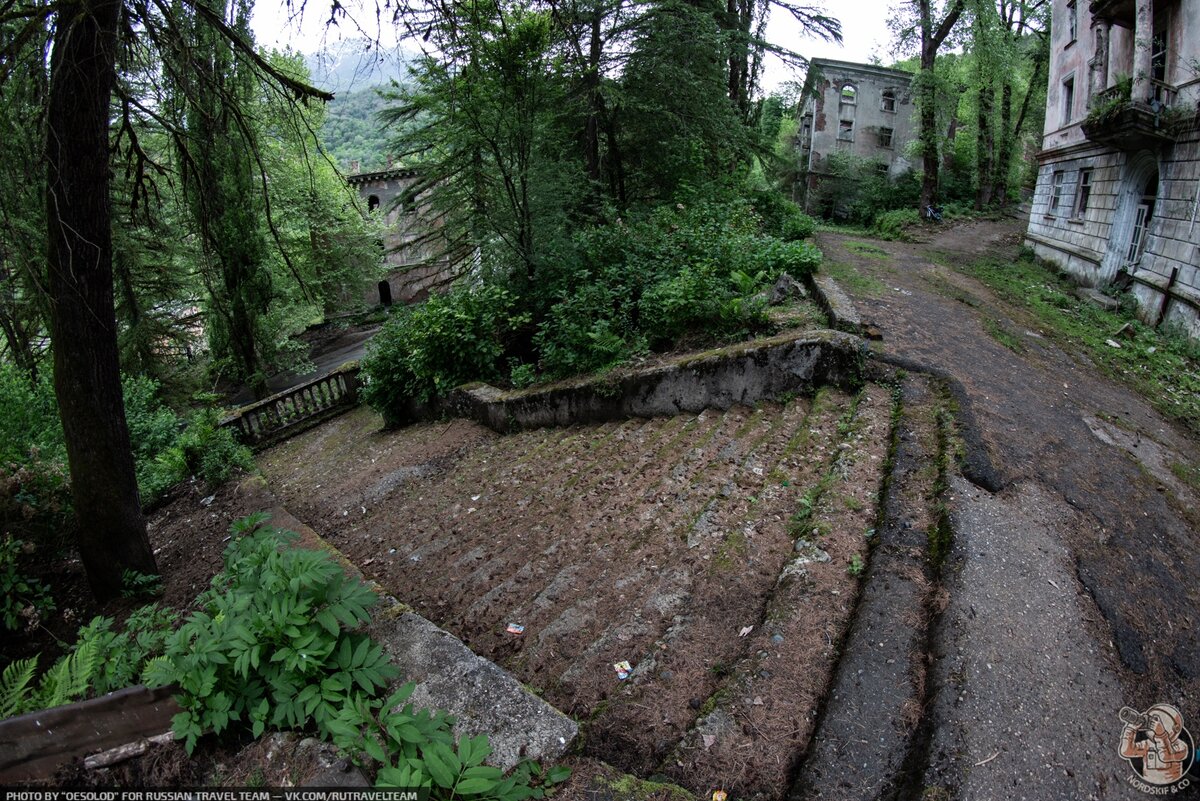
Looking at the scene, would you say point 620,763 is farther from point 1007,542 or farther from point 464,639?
point 1007,542

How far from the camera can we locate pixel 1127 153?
1198cm

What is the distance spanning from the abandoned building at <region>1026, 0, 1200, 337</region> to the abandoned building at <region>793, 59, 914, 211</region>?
13.1 m

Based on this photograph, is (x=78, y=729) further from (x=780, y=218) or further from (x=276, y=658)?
(x=780, y=218)

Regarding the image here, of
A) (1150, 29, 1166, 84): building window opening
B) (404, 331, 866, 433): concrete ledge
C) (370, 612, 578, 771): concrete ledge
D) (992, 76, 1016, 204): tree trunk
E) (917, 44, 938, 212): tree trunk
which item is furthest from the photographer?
(992, 76, 1016, 204): tree trunk

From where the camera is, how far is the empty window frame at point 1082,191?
13.9 meters

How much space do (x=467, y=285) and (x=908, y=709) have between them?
9.12 metres

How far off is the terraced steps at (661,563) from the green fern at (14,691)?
6.09ft

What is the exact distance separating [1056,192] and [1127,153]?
154 inches


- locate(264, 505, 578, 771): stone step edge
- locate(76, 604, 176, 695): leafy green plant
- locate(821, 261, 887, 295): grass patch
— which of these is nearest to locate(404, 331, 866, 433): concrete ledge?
locate(821, 261, 887, 295): grass patch

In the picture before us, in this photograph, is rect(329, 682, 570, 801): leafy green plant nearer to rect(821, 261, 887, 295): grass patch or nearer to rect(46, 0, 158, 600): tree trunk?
rect(46, 0, 158, 600): tree trunk

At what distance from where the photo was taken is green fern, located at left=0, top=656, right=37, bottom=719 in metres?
2.34

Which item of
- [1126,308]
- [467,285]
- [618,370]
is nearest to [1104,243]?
[1126,308]

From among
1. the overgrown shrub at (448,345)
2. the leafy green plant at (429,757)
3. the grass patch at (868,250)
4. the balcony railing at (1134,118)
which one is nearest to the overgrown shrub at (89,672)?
the leafy green plant at (429,757)

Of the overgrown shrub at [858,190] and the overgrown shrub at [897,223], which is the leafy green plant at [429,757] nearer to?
the overgrown shrub at [897,223]
